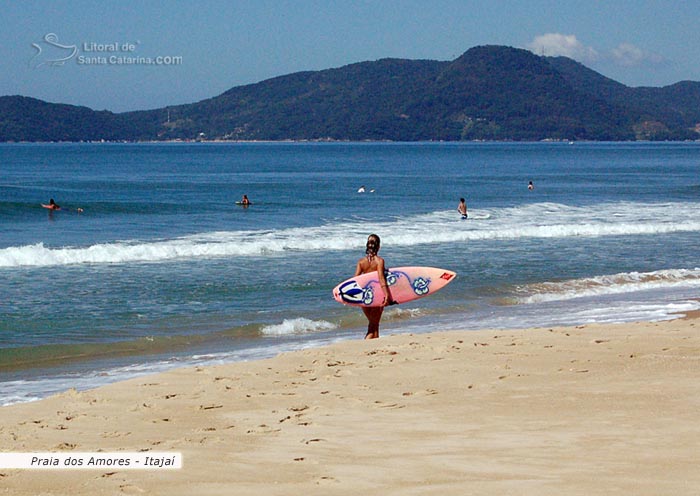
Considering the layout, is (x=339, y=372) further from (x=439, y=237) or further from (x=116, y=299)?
(x=439, y=237)

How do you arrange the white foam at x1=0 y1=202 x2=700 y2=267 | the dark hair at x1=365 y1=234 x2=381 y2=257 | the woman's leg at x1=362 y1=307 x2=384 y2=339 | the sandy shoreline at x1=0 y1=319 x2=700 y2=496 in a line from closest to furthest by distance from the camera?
the sandy shoreline at x1=0 y1=319 x2=700 y2=496 < the dark hair at x1=365 y1=234 x2=381 y2=257 < the woman's leg at x1=362 y1=307 x2=384 y2=339 < the white foam at x1=0 y1=202 x2=700 y2=267

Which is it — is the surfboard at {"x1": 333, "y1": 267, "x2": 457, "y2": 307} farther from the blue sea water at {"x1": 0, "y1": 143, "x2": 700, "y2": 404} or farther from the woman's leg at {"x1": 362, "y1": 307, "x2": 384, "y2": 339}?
the blue sea water at {"x1": 0, "y1": 143, "x2": 700, "y2": 404}

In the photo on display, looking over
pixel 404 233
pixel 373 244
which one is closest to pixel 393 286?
pixel 373 244

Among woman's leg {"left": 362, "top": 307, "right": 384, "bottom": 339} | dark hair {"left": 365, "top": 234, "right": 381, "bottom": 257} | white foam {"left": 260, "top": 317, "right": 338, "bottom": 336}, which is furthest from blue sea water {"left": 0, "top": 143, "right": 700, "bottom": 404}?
dark hair {"left": 365, "top": 234, "right": 381, "bottom": 257}

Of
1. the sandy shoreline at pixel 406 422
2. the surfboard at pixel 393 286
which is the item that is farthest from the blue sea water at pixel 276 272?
the sandy shoreline at pixel 406 422

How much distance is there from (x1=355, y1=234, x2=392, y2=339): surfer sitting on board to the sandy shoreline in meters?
1.03

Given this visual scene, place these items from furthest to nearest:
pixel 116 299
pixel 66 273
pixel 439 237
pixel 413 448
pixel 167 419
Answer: pixel 439 237 → pixel 66 273 → pixel 116 299 → pixel 167 419 → pixel 413 448

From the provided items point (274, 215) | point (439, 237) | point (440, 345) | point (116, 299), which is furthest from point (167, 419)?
point (274, 215)

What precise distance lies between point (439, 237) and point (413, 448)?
22949mm

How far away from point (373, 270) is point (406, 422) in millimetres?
5479

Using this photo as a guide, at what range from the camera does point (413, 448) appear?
21.0 ft

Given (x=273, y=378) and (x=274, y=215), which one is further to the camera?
(x=274, y=215)

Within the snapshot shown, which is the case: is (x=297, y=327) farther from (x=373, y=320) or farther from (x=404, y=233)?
(x=404, y=233)

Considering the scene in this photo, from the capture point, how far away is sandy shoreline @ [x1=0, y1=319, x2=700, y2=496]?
5.62 m
